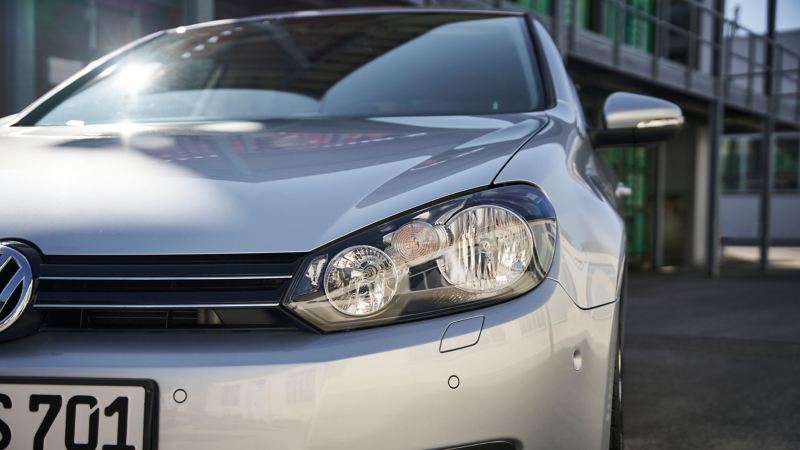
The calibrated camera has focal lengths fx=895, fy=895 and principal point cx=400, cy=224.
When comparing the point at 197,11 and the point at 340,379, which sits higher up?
the point at 197,11

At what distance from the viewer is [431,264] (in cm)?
136

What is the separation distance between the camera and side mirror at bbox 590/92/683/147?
231 centimetres

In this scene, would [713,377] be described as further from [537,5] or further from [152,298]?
[537,5]

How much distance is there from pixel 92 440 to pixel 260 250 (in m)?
0.35

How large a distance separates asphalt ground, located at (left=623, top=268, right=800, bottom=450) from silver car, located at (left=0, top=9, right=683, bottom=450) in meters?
1.34

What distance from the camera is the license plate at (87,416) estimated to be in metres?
1.21

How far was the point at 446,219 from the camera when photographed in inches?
54.8

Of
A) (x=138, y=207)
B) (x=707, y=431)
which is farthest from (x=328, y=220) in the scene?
(x=707, y=431)

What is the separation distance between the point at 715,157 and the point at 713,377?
10.5 metres

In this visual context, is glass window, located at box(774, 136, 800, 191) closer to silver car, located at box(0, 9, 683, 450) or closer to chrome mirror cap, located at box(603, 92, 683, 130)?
chrome mirror cap, located at box(603, 92, 683, 130)

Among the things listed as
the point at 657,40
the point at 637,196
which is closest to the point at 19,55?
the point at 657,40

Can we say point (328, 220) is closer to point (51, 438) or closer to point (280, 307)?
point (280, 307)

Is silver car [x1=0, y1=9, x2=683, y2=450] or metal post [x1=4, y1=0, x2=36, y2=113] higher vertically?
metal post [x1=4, y1=0, x2=36, y2=113]

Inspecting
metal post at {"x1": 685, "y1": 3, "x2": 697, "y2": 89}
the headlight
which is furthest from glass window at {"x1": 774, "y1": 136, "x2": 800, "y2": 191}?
the headlight
